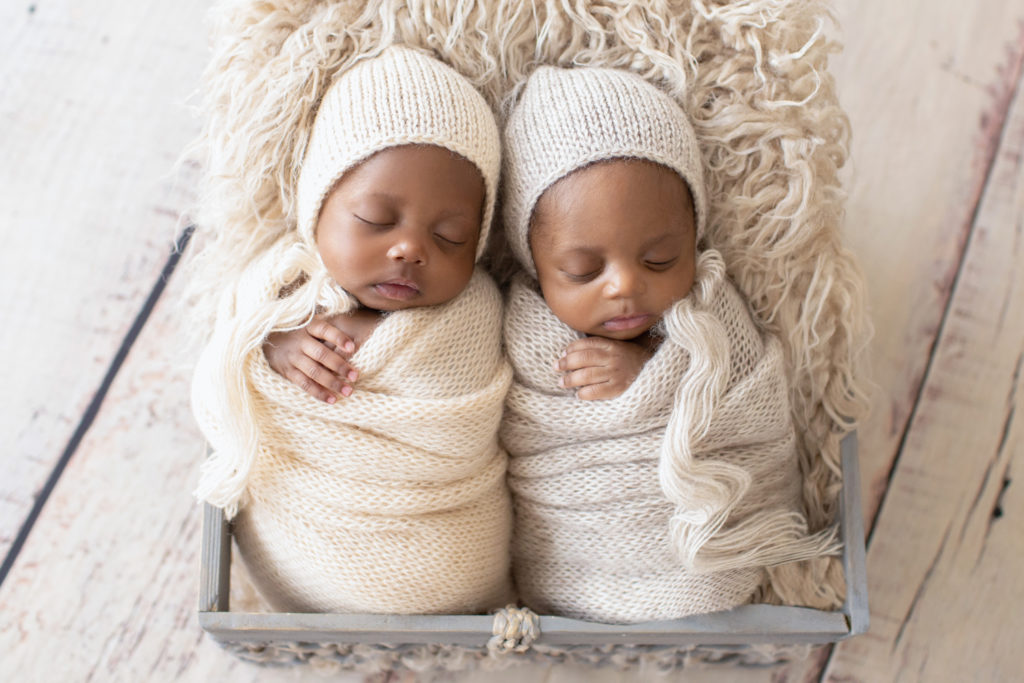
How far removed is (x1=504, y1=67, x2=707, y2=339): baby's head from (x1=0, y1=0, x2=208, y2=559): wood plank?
61cm

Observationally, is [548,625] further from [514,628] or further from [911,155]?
[911,155]

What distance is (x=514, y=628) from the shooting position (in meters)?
0.98

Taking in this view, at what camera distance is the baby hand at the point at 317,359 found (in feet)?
3.03

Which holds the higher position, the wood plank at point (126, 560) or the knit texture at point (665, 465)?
the knit texture at point (665, 465)

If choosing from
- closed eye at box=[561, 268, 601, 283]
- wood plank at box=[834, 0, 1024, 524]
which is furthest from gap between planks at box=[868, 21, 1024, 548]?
closed eye at box=[561, 268, 601, 283]

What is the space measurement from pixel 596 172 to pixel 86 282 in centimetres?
80

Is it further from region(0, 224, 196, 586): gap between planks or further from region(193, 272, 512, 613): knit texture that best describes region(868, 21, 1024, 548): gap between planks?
region(0, 224, 196, 586): gap between planks

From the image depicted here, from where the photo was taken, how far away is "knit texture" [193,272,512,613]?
936 millimetres

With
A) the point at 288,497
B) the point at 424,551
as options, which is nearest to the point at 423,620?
the point at 424,551

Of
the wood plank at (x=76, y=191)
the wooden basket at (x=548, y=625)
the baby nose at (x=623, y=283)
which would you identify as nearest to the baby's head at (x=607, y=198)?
the baby nose at (x=623, y=283)

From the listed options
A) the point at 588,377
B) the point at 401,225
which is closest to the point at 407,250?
the point at 401,225

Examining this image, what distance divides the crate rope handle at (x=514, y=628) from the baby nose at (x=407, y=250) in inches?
15.4

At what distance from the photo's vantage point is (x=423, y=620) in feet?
3.24

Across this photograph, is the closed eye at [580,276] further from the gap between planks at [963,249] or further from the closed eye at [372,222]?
the gap between planks at [963,249]
